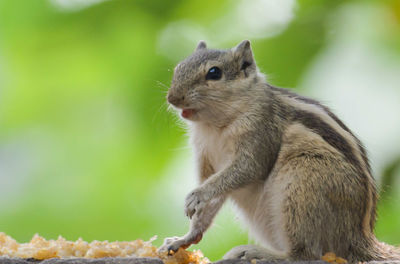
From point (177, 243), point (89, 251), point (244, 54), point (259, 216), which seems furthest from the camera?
point (244, 54)

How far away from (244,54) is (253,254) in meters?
0.82

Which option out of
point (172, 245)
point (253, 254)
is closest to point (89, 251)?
point (172, 245)

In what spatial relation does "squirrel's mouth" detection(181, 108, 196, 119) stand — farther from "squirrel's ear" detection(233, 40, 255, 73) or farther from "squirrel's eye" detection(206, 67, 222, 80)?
"squirrel's ear" detection(233, 40, 255, 73)

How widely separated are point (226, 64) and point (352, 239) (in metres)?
0.82

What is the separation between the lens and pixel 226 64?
2.48 m

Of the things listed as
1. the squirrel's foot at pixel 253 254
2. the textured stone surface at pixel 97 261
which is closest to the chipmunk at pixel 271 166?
the squirrel's foot at pixel 253 254

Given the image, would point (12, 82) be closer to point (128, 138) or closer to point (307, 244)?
point (128, 138)

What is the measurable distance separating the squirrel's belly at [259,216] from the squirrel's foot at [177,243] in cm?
20

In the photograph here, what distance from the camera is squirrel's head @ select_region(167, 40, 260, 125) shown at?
2.36 metres

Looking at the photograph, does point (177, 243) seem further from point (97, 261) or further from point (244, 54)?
point (244, 54)

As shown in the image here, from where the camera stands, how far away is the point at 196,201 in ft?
7.29

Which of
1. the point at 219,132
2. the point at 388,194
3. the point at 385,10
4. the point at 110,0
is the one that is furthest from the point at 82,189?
the point at 385,10

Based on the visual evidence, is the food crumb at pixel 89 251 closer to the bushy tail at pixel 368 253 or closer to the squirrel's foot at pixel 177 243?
the squirrel's foot at pixel 177 243

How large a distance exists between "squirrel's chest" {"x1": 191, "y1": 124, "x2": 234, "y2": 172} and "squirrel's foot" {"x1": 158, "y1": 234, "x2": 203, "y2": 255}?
29cm
